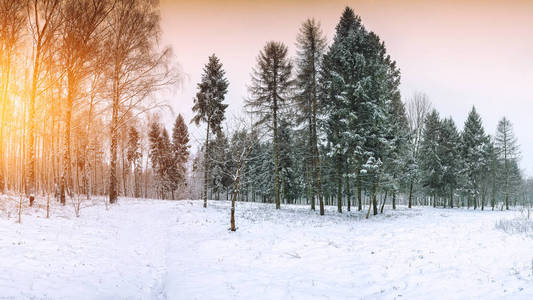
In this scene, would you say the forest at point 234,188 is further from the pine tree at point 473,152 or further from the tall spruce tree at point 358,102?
the pine tree at point 473,152

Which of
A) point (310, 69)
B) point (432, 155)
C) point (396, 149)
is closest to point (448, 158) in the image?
point (432, 155)

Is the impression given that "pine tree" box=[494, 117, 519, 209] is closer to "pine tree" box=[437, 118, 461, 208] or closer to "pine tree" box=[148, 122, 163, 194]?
"pine tree" box=[437, 118, 461, 208]

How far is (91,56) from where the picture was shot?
1434 cm

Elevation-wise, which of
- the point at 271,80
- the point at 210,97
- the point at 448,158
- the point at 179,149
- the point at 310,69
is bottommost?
the point at 448,158

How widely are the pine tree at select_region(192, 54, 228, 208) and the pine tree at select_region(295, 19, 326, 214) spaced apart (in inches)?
274

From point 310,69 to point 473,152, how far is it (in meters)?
30.3

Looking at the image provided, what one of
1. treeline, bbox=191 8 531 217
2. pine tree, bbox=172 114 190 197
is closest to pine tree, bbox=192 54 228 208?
treeline, bbox=191 8 531 217

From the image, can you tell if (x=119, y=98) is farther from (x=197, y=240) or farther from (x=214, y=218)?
(x=197, y=240)

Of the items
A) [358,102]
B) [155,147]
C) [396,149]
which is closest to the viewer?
[358,102]

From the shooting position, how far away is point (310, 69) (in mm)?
19391

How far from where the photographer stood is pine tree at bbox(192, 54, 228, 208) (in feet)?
70.1

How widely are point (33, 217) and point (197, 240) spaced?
6.62 m

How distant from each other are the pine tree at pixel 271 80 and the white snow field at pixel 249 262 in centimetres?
1065

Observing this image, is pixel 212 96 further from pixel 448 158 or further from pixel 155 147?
pixel 448 158
